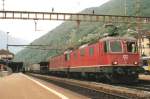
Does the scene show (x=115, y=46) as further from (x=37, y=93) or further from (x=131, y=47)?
(x=37, y=93)

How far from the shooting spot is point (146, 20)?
62781 millimetres

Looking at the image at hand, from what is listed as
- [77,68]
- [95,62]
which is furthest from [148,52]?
[95,62]

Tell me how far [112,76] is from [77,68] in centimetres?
1197

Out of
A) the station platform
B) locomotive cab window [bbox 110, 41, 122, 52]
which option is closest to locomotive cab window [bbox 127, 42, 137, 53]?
locomotive cab window [bbox 110, 41, 122, 52]

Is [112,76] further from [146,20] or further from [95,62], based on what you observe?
[146,20]

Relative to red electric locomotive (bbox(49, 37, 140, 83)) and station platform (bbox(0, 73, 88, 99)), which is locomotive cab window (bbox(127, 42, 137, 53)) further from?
station platform (bbox(0, 73, 88, 99))

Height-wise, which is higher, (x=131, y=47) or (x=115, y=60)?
(x=131, y=47)

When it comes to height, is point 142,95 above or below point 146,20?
below

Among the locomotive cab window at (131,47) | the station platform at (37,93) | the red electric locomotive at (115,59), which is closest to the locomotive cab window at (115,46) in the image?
the red electric locomotive at (115,59)

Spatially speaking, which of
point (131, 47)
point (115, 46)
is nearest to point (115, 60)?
point (115, 46)

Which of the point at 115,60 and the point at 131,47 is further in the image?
the point at 131,47

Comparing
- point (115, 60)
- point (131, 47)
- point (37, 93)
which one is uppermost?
point (131, 47)

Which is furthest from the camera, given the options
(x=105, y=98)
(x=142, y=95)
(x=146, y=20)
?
(x=146, y=20)

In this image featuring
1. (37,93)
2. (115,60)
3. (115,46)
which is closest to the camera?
(37,93)
